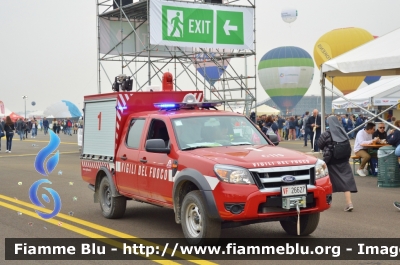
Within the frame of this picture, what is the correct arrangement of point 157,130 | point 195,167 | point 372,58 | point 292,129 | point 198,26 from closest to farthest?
1. point 195,167
2. point 157,130
3. point 372,58
4. point 198,26
5. point 292,129

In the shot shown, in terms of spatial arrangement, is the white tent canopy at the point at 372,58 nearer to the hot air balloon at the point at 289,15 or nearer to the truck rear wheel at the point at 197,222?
the truck rear wheel at the point at 197,222

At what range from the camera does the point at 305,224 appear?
27.2 feet

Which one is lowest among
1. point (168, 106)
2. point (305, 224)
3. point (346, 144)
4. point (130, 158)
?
point (305, 224)

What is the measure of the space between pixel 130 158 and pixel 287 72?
188ft

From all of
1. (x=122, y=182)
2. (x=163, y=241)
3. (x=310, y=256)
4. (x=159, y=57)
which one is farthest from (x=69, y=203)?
(x=159, y=57)

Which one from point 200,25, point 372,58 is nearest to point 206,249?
point 372,58

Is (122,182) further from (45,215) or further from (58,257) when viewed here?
(58,257)

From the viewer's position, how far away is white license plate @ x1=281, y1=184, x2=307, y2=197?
23.9 ft

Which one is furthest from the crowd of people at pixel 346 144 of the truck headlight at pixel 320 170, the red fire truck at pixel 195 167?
the truck headlight at pixel 320 170

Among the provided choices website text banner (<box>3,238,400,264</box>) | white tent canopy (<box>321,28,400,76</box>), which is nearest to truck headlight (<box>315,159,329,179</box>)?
website text banner (<box>3,238,400,264</box>)

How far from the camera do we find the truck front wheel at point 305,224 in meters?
8.20

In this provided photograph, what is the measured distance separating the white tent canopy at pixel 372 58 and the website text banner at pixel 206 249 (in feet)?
22.0

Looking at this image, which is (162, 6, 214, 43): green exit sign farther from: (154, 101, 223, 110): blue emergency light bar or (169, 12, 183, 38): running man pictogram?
(154, 101, 223, 110): blue emergency light bar

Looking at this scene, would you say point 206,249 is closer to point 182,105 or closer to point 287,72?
point 182,105
